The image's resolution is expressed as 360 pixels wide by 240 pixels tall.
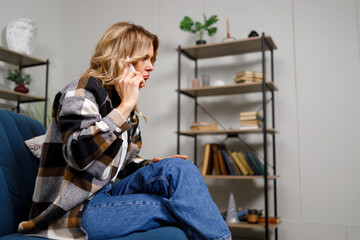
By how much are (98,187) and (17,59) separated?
8.25 feet

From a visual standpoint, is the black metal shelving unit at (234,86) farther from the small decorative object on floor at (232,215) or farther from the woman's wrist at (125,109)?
the woman's wrist at (125,109)

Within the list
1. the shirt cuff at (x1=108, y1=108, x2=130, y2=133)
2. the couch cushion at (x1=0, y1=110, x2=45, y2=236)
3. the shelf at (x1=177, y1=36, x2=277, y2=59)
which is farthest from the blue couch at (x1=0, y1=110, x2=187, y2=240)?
the shelf at (x1=177, y1=36, x2=277, y2=59)

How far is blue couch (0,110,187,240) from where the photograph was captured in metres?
1.11

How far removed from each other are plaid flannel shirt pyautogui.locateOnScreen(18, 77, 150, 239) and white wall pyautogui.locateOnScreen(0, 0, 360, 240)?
2.11m

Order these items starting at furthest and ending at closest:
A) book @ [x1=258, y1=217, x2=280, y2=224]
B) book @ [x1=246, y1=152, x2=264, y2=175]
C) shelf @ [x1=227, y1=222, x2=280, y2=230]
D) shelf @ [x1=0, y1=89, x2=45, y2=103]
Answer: shelf @ [x1=0, y1=89, x2=45, y2=103], book @ [x1=246, y1=152, x2=264, y2=175], book @ [x1=258, y1=217, x2=280, y2=224], shelf @ [x1=227, y1=222, x2=280, y2=230]

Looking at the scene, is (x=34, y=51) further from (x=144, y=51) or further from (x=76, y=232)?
(x=76, y=232)

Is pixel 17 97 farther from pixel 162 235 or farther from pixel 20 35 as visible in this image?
pixel 162 235

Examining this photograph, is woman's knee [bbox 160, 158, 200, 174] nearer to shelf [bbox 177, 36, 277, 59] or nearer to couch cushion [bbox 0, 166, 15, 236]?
couch cushion [bbox 0, 166, 15, 236]

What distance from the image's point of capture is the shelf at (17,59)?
3.03 metres

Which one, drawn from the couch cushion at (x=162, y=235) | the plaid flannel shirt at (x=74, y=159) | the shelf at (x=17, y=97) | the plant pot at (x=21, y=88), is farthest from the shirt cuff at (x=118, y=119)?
the plant pot at (x=21, y=88)

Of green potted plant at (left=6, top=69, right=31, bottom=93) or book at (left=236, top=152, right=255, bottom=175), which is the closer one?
book at (left=236, top=152, right=255, bottom=175)

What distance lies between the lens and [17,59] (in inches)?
126

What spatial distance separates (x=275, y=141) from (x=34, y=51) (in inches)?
101

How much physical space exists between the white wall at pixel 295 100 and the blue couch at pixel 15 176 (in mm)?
2075
